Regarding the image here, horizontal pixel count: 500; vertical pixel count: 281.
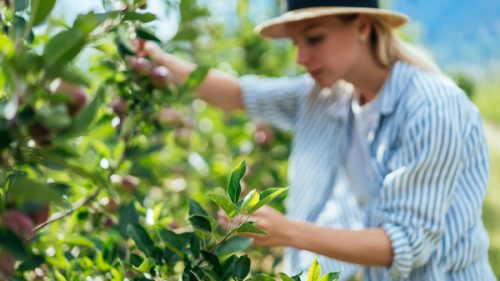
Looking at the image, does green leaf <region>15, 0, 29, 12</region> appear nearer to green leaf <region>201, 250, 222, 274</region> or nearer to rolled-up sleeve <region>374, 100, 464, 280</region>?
green leaf <region>201, 250, 222, 274</region>

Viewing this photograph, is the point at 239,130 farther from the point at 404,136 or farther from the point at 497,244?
the point at 497,244

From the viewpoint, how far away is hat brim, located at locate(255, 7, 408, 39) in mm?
1879

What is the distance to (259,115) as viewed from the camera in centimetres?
238

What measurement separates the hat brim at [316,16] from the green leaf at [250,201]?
86 cm

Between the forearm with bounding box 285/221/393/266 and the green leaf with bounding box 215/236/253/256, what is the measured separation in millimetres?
424

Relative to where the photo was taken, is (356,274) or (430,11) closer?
(356,274)

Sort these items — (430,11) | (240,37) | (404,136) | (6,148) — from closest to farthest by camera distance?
1. (6,148)
2. (404,136)
3. (240,37)
4. (430,11)

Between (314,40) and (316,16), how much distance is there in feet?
0.23

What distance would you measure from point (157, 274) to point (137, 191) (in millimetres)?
536

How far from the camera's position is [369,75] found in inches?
80.1

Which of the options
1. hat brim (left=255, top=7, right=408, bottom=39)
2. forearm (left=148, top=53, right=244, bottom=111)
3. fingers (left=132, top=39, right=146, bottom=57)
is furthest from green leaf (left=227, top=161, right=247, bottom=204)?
forearm (left=148, top=53, right=244, bottom=111)

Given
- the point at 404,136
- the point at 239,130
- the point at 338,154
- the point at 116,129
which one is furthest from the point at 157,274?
the point at 239,130

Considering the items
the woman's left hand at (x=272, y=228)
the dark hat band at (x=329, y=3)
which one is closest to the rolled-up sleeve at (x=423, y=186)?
the woman's left hand at (x=272, y=228)

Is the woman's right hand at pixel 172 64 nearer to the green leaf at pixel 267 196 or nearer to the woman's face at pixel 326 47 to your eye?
the woman's face at pixel 326 47
